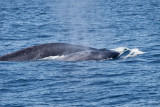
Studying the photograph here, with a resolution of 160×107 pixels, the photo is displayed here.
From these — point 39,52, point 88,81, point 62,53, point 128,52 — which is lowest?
point 128,52

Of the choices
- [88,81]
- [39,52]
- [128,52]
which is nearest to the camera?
[88,81]

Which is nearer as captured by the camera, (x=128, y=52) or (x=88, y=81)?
(x=88, y=81)

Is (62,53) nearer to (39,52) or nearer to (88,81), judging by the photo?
(39,52)

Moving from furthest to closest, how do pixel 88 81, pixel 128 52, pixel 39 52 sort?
pixel 128 52 → pixel 39 52 → pixel 88 81

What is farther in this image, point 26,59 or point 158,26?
point 158,26

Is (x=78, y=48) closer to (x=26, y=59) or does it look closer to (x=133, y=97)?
(x=26, y=59)

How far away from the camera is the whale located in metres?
25.0

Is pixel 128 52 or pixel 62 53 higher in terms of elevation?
pixel 62 53

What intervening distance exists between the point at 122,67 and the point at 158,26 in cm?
2146

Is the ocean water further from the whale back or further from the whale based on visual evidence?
the whale back

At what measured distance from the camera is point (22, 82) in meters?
20.6

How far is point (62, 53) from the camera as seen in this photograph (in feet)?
84.8

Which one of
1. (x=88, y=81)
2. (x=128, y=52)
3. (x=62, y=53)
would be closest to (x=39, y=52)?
(x=62, y=53)

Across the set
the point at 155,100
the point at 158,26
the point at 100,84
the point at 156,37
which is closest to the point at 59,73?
the point at 100,84
